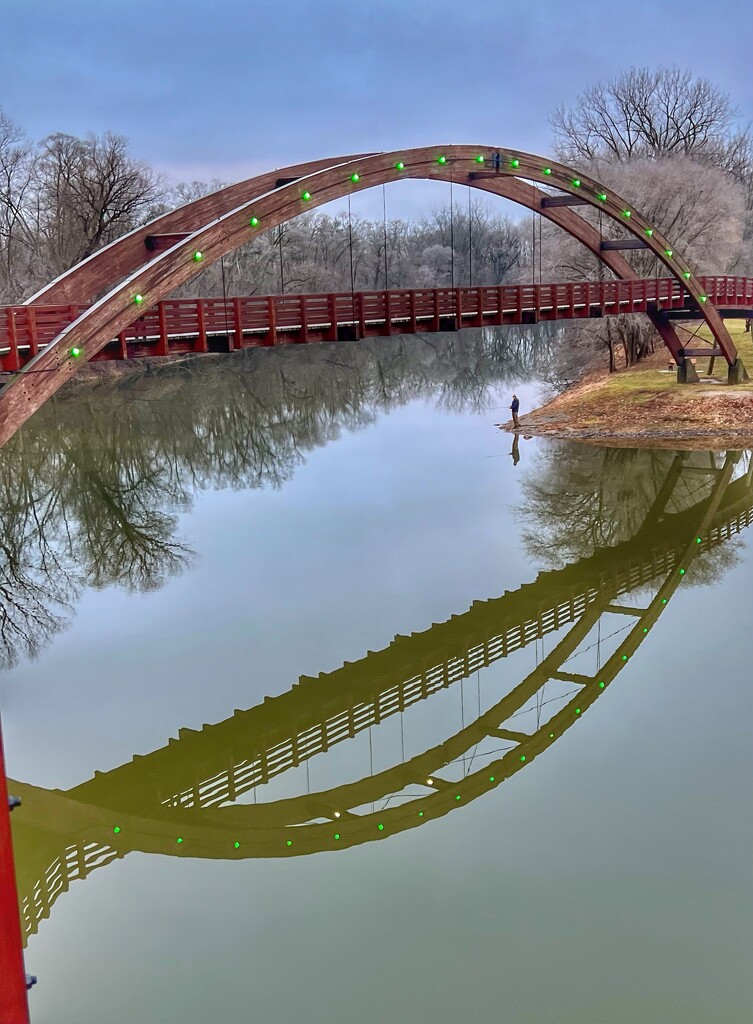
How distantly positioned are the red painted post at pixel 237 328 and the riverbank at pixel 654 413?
18.4 m

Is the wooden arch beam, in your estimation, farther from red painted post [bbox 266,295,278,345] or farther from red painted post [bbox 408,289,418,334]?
red painted post [bbox 408,289,418,334]

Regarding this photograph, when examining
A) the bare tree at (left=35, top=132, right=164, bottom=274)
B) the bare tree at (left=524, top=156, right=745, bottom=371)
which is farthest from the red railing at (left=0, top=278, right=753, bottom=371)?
the bare tree at (left=35, top=132, right=164, bottom=274)

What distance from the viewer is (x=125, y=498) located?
3098 centimetres

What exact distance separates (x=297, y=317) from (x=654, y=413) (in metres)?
19.5

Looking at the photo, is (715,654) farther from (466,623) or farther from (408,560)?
(408,560)

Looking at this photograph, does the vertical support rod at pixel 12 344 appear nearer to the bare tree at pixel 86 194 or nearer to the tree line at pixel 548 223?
the tree line at pixel 548 223

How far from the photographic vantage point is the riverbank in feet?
120

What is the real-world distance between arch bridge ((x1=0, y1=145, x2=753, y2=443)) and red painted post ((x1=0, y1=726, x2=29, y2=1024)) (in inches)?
544

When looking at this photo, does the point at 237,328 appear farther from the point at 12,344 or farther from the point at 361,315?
the point at 12,344

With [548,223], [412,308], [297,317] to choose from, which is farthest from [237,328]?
[548,223]

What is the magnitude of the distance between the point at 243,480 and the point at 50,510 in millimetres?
6994

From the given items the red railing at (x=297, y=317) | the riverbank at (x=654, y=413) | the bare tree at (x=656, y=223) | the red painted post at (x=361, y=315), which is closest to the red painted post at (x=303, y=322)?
the red railing at (x=297, y=317)

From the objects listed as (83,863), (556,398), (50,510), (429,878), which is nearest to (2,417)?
(83,863)

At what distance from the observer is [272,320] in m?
22.7
